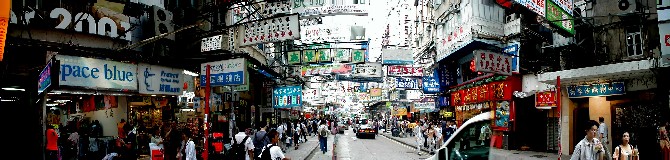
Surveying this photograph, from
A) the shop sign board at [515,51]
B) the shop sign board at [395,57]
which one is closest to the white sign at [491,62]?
the shop sign board at [515,51]

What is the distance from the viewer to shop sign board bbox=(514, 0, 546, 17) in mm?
16795

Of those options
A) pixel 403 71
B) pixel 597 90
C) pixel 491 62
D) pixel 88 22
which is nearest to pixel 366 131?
pixel 403 71

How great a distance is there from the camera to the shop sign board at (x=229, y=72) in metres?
14.5

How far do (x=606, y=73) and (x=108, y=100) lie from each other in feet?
53.1

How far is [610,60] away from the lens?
19.5 m

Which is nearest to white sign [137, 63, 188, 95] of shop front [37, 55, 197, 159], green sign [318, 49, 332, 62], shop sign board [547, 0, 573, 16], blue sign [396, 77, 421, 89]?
shop front [37, 55, 197, 159]

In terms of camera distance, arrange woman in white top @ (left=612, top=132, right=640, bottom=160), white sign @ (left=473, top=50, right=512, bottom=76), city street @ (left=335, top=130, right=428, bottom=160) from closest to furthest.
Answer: woman in white top @ (left=612, top=132, right=640, bottom=160), white sign @ (left=473, top=50, right=512, bottom=76), city street @ (left=335, top=130, right=428, bottom=160)

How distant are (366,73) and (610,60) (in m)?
19.3

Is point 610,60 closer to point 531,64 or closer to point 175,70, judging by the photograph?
point 531,64

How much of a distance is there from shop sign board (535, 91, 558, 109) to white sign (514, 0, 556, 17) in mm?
6731

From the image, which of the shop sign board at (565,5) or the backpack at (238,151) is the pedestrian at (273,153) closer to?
the backpack at (238,151)

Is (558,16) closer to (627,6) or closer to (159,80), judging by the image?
(627,6)

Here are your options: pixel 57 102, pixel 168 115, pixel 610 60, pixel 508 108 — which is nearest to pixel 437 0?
pixel 508 108

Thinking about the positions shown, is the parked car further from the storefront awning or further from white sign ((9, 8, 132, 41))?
white sign ((9, 8, 132, 41))
